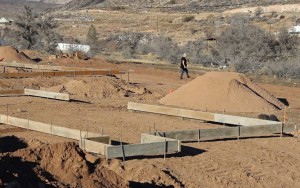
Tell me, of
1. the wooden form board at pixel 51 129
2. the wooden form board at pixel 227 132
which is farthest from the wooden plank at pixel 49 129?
the wooden form board at pixel 227 132

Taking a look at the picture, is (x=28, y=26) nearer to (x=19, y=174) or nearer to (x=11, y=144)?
(x=11, y=144)

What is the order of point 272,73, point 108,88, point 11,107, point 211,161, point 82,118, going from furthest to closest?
point 272,73 < point 108,88 < point 11,107 < point 82,118 < point 211,161

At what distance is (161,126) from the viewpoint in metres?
19.2

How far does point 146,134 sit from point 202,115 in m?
4.86

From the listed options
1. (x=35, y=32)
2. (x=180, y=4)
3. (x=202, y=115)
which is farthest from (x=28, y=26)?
(x=180, y=4)

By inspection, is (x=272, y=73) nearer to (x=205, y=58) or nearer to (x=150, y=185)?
(x=205, y=58)

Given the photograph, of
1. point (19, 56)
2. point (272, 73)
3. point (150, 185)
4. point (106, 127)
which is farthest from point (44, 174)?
point (19, 56)

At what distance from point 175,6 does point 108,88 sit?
88095 millimetres

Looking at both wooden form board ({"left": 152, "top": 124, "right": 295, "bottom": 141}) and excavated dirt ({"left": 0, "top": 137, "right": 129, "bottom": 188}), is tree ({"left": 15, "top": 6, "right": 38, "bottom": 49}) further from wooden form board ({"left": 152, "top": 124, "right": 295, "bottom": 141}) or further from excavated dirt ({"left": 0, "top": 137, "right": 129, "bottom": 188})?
excavated dirt ({"left": 0, "top": 137, "right": 129, "bottom": 188})

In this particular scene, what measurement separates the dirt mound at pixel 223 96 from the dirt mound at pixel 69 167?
33.9 feet

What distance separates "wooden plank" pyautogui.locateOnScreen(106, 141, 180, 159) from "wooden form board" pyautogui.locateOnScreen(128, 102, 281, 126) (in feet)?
13.7

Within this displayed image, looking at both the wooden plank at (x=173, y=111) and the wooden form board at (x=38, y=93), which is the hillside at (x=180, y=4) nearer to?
the wooden form board at (x=38, y=93)

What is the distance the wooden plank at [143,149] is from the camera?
46.0ft

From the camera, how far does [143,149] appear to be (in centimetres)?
1442
